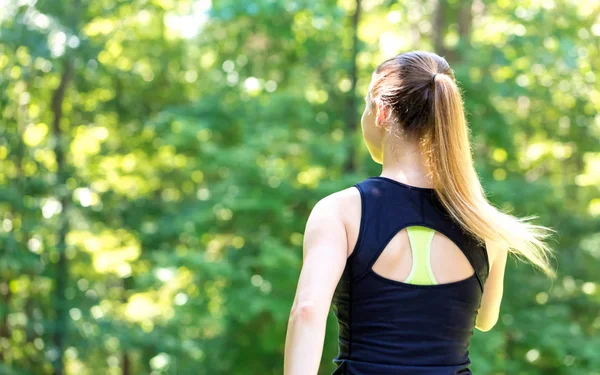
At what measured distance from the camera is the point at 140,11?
12891 millimetres

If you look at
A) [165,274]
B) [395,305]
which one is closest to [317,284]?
[395,305]

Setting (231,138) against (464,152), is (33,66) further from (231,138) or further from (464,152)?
(464,152)

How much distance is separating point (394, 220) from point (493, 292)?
1.26 feet

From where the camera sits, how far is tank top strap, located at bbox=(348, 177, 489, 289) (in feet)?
4.95

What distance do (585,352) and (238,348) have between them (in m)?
4.03

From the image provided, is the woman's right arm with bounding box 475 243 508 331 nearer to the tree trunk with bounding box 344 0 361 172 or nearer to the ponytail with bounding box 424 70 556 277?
the ponytail with bounding box 424 70 556 277

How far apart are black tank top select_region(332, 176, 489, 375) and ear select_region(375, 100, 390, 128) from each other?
126 millimetres

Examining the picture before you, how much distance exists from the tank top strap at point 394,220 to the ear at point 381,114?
0.13 metres

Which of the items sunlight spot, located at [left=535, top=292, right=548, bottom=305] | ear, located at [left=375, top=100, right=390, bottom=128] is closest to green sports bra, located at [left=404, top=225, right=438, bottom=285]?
ear, located at [left=375, top=100, right=390, bottom=128]

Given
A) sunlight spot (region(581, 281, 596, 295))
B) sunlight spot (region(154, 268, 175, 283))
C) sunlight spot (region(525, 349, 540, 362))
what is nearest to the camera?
sunlight spot (region(154, 268, 175, 283))

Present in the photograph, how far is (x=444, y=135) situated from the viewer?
159cm

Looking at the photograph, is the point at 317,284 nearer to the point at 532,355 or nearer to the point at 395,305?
the point at 395,305

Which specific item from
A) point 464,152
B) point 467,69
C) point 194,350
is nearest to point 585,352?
point 467,69

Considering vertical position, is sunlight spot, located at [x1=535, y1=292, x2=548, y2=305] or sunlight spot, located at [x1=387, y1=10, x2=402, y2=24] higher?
sunlight spot, located at [x1=387, y1=10, x2=402, y2=24]
